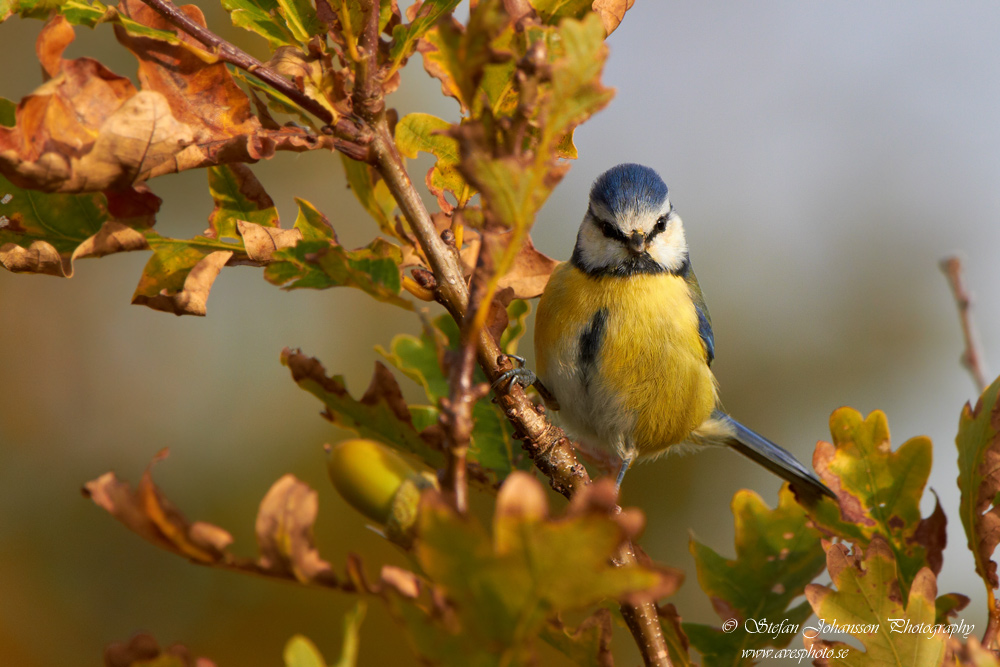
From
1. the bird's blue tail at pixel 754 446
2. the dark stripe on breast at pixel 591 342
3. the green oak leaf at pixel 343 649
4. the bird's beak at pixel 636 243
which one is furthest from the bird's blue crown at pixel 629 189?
the green oak leaf at pixel 343 649

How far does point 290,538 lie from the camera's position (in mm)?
734

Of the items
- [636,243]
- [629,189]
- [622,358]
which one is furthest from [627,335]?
[629,189]

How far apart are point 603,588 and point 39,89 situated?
30.1 inches

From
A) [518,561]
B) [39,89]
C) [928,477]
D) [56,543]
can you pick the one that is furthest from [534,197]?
[56,543]

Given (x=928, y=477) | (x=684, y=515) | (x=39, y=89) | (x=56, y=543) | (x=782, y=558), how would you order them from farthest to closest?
(x=684, y=515) → (x=56, y=543) → (x=782, y=558) → (x=928, y=477) → (x=39, y=89)

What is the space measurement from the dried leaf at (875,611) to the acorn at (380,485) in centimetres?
64

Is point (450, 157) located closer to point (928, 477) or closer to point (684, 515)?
point (928, 477)

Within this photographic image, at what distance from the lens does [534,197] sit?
26.6 inches

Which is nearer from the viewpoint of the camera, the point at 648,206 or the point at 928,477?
the point at 928,477

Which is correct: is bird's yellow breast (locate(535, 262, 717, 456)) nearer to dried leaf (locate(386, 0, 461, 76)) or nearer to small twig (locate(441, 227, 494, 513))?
dried leaf (locate(386, 0, 461, 76))

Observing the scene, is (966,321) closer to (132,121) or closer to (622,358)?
(622,358)

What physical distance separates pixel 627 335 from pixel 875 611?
1537 millimetres

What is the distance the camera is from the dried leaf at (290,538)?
0.74 m

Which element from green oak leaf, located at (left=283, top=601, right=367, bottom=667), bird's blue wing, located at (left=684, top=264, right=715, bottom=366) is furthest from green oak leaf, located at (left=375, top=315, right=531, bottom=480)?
bird's blue wing, located at (left=684, top=264, right=715, bottom=366)
